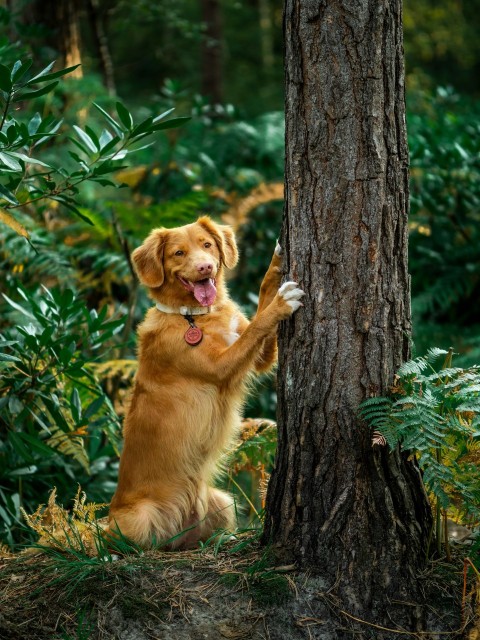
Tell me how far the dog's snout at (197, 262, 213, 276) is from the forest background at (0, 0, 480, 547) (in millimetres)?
561

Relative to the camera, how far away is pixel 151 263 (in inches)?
169

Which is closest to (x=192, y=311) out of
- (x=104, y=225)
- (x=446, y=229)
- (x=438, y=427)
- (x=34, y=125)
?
(x=34, y=125)

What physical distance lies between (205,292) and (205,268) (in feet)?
0.47

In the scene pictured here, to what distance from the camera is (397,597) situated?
3137mm

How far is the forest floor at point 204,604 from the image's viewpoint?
3100 millimetres

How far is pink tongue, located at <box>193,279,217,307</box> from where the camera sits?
4133 millimetres

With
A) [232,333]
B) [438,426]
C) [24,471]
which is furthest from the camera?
[24,471]

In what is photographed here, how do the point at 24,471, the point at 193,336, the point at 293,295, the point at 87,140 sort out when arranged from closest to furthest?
the point at 293,295
the point at 87,140
the point at 193,336
the point at 24,471

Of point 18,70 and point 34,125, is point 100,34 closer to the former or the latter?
point 34,125

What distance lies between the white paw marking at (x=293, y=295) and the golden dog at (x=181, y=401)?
666 millimetres

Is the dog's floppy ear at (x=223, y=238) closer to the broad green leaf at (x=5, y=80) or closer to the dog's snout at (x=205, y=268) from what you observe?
the dog's snout at (x=205, y=268)

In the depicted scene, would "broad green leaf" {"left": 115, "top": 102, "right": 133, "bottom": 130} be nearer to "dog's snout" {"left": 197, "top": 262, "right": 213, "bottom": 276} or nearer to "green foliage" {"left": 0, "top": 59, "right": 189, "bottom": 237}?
"green foliage" {"left": 0, "top": 59, "right": 189, "bottom": 237}

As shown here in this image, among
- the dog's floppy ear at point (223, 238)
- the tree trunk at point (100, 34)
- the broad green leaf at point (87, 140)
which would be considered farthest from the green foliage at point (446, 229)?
the broad green leaf at point (87, 140)

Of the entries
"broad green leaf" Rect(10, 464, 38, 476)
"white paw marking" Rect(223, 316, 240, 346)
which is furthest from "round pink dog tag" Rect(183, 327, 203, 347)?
"broad green leaf" Rect(10, 464, 38, 476)
